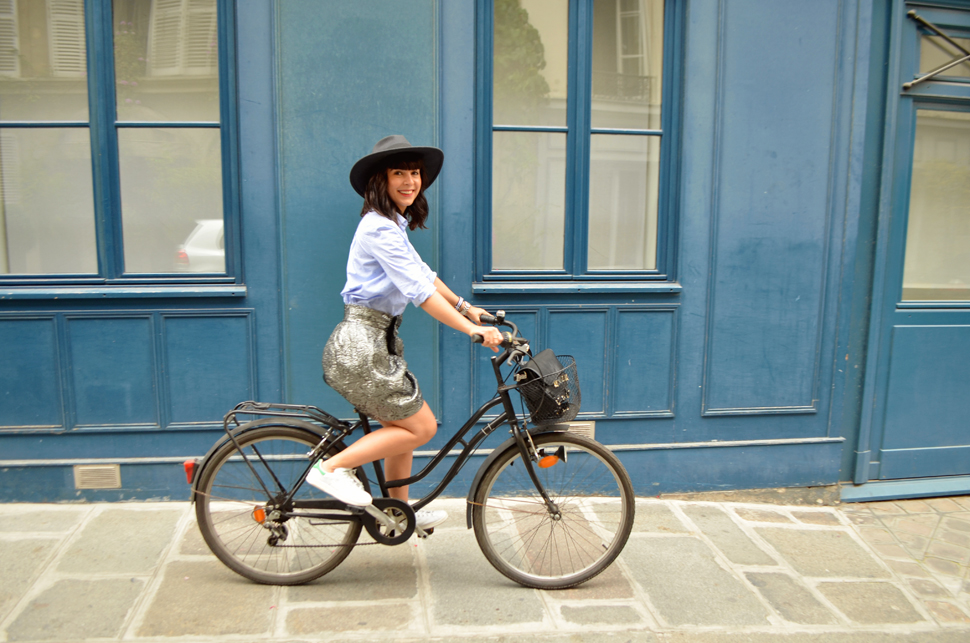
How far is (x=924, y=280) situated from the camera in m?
4.75

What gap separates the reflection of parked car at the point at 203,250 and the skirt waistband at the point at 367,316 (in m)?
1.47

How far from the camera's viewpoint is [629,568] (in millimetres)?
3498

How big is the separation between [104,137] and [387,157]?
6.87 ft

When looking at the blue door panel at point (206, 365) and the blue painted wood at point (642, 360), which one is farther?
the blue painted wood at point (642, 360)

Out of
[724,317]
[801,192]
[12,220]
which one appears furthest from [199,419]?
[801,192]

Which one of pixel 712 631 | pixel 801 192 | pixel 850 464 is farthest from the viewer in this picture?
pixel 850 464

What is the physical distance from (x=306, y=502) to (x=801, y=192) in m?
3.61

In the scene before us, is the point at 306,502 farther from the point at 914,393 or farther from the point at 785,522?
the point at 914,393

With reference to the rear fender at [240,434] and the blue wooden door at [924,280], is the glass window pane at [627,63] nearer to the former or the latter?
the blue wooden door at [924,280]

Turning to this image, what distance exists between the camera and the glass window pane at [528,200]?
4.32 metres

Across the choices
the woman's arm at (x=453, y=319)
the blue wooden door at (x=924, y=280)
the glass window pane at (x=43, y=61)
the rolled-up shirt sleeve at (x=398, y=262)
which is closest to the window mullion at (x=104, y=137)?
the glass window pane at (x=43, y=61)

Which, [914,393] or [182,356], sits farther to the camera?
[914,393]

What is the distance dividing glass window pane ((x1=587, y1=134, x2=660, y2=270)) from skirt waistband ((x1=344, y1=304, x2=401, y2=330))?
72.8 inches

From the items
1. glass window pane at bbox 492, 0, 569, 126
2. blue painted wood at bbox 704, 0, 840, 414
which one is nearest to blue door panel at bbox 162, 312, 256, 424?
glass window pane at bbox 492, 0, 569, 126
